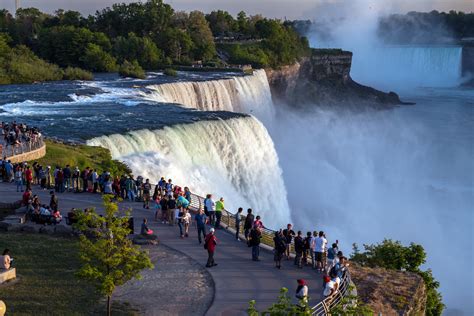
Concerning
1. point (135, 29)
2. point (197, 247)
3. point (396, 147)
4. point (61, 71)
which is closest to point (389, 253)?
point (197, 247)

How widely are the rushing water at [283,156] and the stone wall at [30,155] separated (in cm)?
320

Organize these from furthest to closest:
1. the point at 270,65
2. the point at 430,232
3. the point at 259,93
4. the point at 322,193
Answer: the point at 270,65 → the point at 259,93 → the point at 322,193 → the point at 430,232

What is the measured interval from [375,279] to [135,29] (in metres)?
72.1

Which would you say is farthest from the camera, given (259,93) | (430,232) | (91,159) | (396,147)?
(259,93)

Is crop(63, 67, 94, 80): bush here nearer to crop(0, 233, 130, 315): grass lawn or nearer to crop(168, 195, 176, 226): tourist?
crop(168, 195, 176, 226): tourist

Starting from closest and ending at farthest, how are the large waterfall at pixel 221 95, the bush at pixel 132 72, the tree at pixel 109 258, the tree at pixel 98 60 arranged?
→ the tree at pixel 109 258 < the large waterfall at pixel 221 95 < the bush at pixel 132 72 < the tree at pixel 98 60

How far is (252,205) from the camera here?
29.3 metres

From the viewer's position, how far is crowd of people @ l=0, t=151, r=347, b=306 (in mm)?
14094

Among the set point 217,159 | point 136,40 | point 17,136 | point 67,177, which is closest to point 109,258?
point 67,177

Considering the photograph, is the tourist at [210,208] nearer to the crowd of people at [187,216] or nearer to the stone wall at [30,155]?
the crowd of people at [187,216]

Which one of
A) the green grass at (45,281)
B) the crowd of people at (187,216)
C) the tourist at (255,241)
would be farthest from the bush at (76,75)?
the tourist at (255,241)

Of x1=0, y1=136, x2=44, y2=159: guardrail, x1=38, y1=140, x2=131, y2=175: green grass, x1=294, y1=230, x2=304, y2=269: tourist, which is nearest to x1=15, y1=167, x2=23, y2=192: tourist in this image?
x1=0, y1=136, x2=44, y2=159: guardrail

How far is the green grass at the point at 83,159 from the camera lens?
2355 cm

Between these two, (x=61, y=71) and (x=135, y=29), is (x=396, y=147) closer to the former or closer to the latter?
(x=61, y=71)
